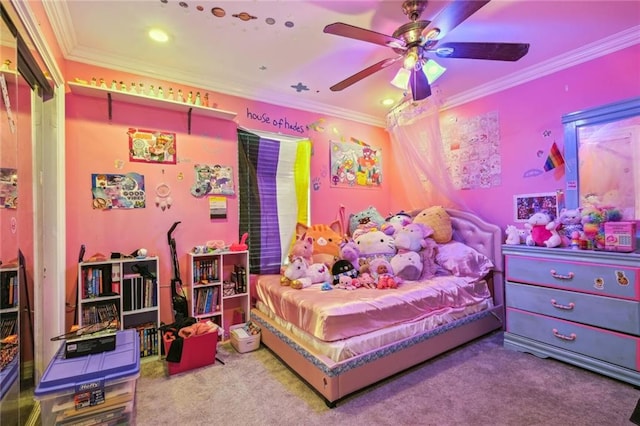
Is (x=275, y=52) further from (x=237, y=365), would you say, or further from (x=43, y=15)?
(x=237, y=365)

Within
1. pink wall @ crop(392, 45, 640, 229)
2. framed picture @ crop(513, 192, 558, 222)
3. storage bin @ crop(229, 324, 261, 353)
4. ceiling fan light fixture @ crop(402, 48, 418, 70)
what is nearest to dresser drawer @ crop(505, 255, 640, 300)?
framed picture @ crop(513, 192, 558, 222)

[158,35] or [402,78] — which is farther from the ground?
[158,35]

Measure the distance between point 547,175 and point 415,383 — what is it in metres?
2.34

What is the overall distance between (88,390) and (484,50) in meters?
2.97

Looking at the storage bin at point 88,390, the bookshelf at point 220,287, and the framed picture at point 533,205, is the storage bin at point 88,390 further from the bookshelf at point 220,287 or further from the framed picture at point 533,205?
the framed picture at point 533,205

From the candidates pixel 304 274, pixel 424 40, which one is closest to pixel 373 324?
pixel 304 274

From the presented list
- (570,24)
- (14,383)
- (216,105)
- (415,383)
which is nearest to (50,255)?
(14,383)

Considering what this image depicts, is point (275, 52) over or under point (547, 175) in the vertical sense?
over

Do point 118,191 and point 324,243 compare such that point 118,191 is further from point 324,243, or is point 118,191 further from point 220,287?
point 324,243

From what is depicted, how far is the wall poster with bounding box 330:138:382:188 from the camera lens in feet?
12.9

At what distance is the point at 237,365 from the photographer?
249 cm

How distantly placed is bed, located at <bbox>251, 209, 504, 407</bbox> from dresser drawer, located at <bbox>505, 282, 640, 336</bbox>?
0.37 meters

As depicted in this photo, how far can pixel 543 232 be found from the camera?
2.61 m

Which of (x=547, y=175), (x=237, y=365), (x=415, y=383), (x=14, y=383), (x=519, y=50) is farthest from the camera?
(x=547, y=175)
